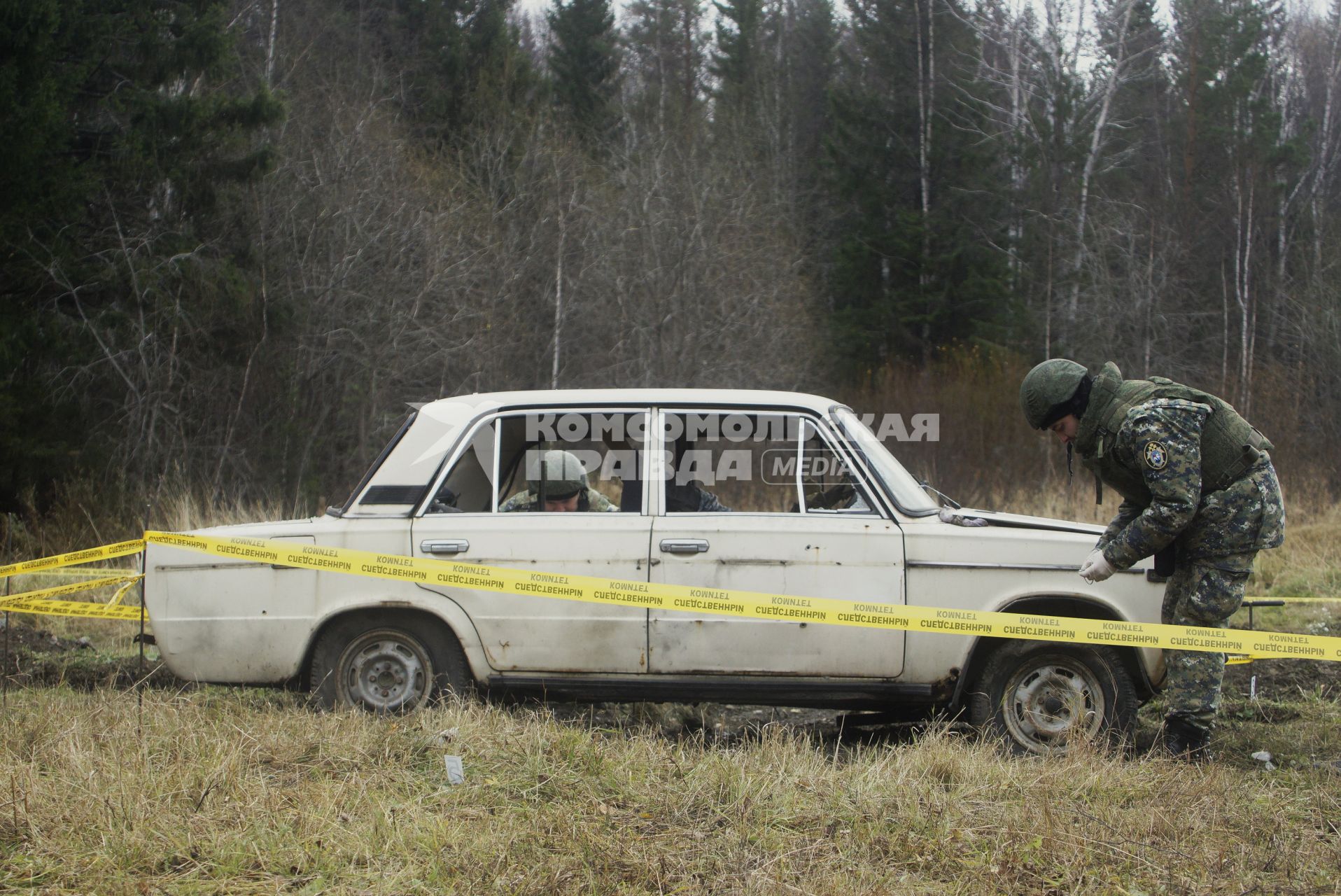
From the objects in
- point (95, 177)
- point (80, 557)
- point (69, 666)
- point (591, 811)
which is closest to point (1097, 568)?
point (591, 811)

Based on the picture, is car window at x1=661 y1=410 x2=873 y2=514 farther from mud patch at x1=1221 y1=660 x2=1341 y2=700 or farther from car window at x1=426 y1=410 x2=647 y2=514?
mud patch at x1=1221 y1=660 x2=1341 y2=700

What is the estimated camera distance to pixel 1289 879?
12.1 feet

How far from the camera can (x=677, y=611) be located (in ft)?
17.2

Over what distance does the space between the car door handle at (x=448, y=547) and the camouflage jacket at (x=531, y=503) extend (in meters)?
0.25

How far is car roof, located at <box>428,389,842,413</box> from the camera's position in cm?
559

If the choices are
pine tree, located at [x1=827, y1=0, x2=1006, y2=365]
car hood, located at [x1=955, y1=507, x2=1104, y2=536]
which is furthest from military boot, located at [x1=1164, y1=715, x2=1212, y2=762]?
pine tree, located at [x1=827, y1=0, x2=1006, y2=365]

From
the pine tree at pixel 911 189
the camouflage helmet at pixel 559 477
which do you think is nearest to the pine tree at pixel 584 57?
the pine tree at pixel 911 189

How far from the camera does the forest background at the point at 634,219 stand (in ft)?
57.0

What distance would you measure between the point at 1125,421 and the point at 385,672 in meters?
3.49

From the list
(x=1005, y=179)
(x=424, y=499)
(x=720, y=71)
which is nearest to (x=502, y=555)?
(x=424, y=499)

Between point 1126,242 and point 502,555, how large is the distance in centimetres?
3010

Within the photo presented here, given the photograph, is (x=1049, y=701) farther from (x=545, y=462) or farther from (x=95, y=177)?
(x=95, y=177)

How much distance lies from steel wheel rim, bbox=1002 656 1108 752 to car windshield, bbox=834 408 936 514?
0.88 m

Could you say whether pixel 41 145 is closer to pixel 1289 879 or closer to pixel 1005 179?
pixel 1289 879
